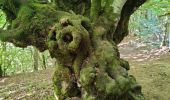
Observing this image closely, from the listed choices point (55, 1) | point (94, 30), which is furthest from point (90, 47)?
point (55, 1)

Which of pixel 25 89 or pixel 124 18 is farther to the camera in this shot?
pixel 25 89

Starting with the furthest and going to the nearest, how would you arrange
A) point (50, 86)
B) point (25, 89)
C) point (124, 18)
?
point (25, 89) < point (50, 86) < point (124, 18)

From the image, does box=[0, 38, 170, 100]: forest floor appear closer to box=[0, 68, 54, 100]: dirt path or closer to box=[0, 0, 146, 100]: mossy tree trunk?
box=[0, 68, 54, 100]: dirt path

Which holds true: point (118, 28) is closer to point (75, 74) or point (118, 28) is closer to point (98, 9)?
point (98, 9)

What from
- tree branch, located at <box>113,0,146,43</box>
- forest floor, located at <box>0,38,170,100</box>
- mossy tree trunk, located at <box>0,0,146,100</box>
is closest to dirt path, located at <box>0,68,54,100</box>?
forest floor, located at <box>0,38,170,100</box>

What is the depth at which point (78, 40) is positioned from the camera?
571 cm

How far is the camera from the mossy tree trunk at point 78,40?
5918mm

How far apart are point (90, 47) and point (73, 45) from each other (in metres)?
0.60

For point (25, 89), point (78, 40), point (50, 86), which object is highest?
point (78, 40)

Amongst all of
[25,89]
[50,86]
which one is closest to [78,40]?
[50,86]

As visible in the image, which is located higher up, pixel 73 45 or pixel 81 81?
pixel 73 45

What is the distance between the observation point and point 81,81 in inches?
236

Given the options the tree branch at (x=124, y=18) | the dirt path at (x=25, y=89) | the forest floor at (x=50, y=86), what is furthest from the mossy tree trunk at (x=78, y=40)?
the dirt path at (x=25, y=89)

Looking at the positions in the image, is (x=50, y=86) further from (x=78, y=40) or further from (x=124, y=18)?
(x=78, y=40)
